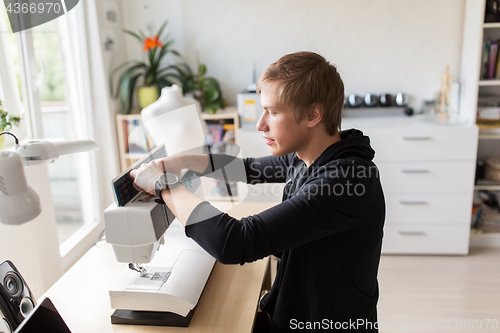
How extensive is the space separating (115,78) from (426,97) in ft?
7.66

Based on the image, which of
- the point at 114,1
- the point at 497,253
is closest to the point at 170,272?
the point at 114,1

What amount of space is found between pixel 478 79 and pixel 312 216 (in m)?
2.30

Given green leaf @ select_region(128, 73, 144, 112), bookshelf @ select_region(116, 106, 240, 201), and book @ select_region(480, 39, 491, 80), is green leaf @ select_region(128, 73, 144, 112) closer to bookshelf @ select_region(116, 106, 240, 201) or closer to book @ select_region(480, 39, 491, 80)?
bookshelf @ select_region(116, 106, 240, 201)

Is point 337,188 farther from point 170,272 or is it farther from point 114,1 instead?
point 114,1

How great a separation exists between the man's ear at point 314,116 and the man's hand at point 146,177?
0.44m

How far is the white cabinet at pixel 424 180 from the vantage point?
268 cm

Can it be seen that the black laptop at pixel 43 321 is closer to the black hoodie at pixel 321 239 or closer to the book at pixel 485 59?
the black hoodie at pixel 321 239

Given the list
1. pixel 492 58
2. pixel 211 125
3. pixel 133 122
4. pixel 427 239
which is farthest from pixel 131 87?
pixel 492 58

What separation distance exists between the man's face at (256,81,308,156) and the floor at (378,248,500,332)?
155 centimetres

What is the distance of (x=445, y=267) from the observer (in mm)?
2773

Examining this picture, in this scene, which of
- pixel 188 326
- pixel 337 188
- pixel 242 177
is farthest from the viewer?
pixel 242 177

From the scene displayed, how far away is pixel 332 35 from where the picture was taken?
302cm

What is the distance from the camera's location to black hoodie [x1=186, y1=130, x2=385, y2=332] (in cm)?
99

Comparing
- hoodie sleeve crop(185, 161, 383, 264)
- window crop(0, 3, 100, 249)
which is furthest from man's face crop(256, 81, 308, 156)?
window crop(0, 3, 100, 249)
